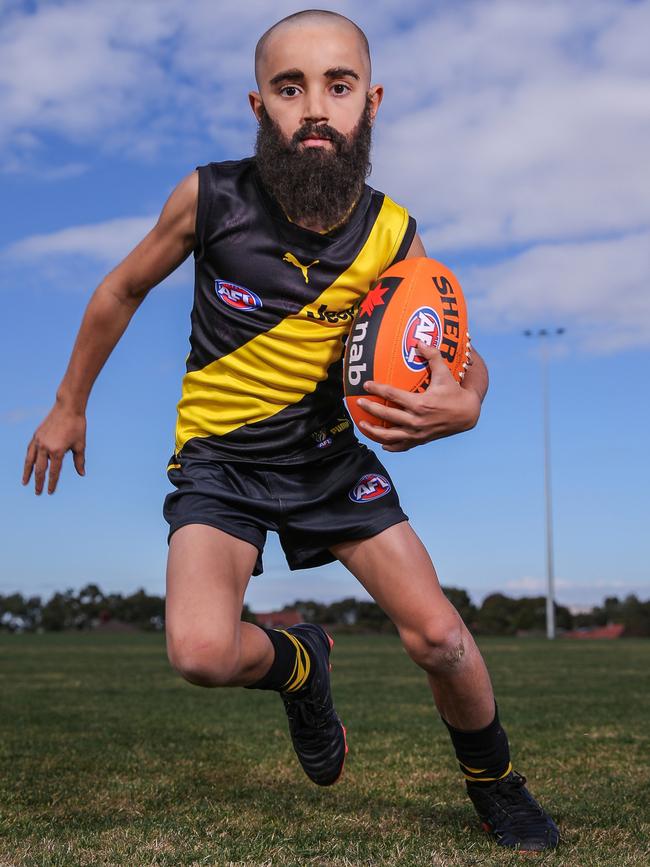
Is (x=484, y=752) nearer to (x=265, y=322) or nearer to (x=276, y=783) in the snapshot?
(x=276, y=783)

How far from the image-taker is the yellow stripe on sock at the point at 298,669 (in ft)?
12.4

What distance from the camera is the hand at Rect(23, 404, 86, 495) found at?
12.6 feet

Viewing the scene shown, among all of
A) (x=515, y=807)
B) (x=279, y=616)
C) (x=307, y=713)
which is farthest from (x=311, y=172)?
(x=279, y=616)

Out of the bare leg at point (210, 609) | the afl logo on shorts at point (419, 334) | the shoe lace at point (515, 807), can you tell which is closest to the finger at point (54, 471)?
the bare leg at point (210, 609)

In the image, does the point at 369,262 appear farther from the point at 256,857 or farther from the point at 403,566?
the point at 256,857

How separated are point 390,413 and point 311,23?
4.64 ft

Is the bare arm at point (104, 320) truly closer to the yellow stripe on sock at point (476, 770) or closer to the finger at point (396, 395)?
the finger at point (396, 395)

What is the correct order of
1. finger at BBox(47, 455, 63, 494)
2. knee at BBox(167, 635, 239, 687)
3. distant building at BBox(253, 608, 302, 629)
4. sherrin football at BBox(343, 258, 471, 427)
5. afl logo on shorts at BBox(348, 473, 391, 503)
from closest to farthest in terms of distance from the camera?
knee at BBox(167, 635, 239, 687) < sherrin football at BBox(343, 258, 471, 427) < afl logo on shorts at BBox(348, 473, 391, 503) < finger at BBox(47, 455, 63, 494) < distant building at BBox(253, 608, 302, 629)

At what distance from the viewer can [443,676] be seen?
3604mm

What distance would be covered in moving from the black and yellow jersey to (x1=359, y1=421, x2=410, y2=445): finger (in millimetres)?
352

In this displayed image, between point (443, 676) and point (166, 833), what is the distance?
1.09 metres

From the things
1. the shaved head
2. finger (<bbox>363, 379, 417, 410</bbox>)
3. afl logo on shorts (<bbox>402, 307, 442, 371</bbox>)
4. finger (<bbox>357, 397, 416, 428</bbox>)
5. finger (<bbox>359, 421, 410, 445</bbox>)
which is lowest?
finger (<bbox>359, 421, 410, 445</bbox>)

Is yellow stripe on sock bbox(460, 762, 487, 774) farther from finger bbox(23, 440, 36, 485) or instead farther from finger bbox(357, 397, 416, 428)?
finger bbox(23, 440, 36, 485)

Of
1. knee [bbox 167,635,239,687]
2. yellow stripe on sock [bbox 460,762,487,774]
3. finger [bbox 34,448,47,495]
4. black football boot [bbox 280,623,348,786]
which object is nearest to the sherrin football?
knee [bbox 167,635,239,687]
